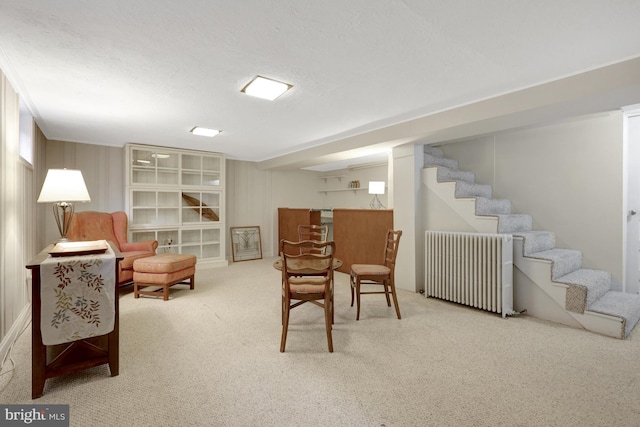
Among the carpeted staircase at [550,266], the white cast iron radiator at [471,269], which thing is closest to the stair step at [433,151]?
the carpeted staircase at [550,266]

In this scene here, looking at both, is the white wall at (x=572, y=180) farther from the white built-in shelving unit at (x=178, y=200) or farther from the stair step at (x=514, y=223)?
the white built-in shelving unit at (x=178, y=200)

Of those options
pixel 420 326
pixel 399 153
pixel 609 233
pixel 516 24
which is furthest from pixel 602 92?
pixel 420 326

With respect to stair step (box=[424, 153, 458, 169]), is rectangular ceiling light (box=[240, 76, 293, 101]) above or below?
above

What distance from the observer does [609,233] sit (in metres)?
3.19

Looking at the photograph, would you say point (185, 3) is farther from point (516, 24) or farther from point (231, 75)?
point (516, 24)

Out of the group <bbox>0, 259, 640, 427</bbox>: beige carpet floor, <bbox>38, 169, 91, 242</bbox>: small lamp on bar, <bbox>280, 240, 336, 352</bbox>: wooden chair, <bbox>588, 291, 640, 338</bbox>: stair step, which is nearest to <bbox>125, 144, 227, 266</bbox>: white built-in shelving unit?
<bbox>0, 259, 640, 427</bbox>: beige carpet floor

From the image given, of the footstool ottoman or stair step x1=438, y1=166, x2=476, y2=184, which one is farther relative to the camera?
stair step x1=438, y1=166, x2=476, y2=184

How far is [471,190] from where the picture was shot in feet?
12.6

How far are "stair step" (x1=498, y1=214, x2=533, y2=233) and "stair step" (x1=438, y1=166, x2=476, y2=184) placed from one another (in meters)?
0.88

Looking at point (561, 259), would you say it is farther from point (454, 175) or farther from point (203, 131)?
point (203, 131)

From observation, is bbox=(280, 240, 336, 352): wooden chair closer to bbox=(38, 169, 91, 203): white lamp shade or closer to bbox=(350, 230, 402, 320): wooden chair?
bbox=(350, 230, 402, 320): wooden chair

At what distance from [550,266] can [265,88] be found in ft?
11.0

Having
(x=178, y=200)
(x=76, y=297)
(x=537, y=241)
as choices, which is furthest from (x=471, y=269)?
(x=178, y=200)

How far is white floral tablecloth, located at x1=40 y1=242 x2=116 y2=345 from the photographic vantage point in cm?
174
